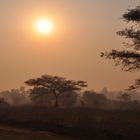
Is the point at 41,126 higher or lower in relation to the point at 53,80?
lower

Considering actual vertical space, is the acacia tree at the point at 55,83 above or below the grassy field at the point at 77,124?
above

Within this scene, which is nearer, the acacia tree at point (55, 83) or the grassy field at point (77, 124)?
the grassy field at point (77, 124)

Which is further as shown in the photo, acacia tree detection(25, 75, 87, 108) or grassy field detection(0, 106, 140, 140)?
acacia tree detection(25, 75, 87, 108)

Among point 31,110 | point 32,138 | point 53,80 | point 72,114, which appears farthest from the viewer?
point 53,80

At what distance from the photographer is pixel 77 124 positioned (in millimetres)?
39906

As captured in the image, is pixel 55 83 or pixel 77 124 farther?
pixel 55 83

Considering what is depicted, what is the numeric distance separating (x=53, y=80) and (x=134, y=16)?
50.3 meters

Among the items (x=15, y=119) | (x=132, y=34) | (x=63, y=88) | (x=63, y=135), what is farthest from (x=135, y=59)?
(x=63, y=88)

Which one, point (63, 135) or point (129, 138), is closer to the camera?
point (129, 138)

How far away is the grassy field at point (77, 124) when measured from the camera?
35.5 metres

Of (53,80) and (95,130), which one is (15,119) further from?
(53,80)

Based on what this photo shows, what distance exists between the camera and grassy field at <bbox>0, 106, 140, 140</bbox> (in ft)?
117

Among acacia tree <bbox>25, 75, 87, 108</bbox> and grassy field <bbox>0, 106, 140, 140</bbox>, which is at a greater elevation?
acacia tree <bbox>25, 75, 87, 108</bbox>

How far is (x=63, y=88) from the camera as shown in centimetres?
8550
